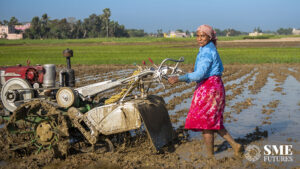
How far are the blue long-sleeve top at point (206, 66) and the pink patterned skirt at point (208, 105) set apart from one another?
9 cm

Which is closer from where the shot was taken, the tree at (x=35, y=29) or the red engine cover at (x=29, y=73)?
the red engine cover at (x=29, y=73)

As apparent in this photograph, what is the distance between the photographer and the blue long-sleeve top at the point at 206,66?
4207 millimetres

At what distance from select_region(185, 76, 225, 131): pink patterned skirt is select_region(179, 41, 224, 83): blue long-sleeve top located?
0.09m

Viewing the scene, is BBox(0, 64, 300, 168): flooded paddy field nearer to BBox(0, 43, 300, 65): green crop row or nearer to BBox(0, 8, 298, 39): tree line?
BBox(0, 43, 300, 65): green crop row

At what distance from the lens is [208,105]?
431cm

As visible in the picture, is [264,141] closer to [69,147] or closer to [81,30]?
[69,147]

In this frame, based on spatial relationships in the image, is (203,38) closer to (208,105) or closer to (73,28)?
(208,105)

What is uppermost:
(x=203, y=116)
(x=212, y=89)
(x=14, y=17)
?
(x=14, y=17)

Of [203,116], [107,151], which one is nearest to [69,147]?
[107,151]

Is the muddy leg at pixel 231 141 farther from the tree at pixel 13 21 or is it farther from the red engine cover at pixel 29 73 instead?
the tree at pixel 13 21

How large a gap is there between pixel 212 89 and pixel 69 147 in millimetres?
2068

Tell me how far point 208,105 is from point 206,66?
51 centimetres

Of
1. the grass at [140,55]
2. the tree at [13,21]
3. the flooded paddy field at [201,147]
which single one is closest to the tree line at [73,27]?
the tree at [13,21]

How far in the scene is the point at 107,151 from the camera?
4.71m
